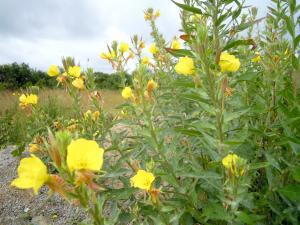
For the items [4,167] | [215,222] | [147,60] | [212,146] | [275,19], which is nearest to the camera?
[212,146]

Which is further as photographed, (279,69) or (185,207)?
(279,69)

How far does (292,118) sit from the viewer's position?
131 cm

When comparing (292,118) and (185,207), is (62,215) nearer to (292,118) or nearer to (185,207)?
(185,207)

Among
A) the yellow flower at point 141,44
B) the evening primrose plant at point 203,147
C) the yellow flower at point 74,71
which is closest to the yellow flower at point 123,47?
the evening primrose plant at point 203,147

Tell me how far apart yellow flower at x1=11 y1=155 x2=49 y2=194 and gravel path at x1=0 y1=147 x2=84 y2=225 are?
181 cm

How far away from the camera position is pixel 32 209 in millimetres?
3053

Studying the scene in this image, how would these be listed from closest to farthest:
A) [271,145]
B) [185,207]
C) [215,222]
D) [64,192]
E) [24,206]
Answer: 1. [64,192]
2. [185,207]
3. [215,222]
4. [271,145]
5. [24,206]

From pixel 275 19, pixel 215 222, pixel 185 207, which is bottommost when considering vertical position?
pixel 215 222

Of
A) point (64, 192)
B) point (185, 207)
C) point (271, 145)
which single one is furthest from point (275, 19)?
point (64, 192)

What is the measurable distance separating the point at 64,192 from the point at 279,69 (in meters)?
1.28

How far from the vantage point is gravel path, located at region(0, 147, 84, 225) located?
283 centimetres

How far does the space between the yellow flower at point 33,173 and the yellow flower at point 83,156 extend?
0.08 meters

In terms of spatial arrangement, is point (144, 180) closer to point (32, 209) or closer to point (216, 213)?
point (216, 213)

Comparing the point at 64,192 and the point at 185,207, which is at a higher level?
the point at 64,192
